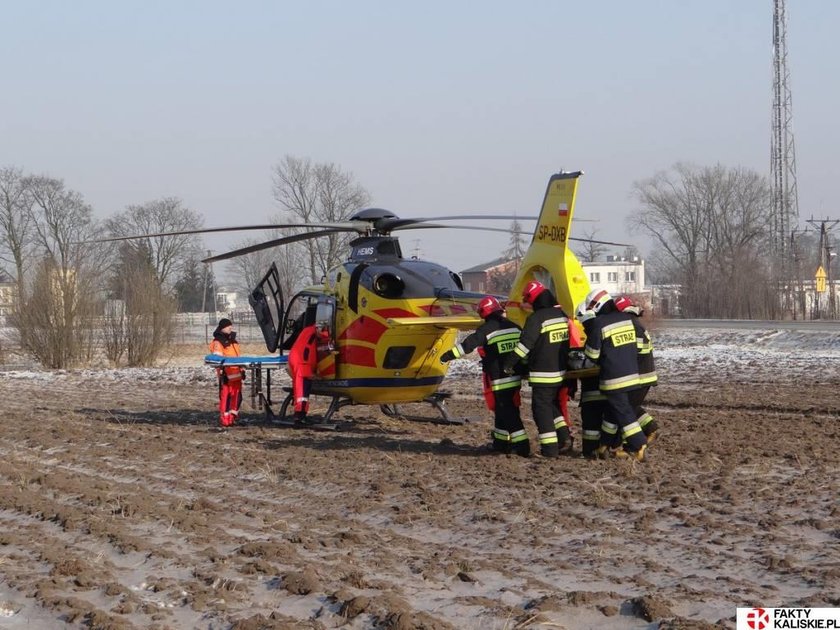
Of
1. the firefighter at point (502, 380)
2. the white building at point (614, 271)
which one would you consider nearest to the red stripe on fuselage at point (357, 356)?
the firefighter at point (502, 380)

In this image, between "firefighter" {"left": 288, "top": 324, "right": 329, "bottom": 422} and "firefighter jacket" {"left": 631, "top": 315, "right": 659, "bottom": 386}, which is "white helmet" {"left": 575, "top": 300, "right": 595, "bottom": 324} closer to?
"firefighter jacket" {"left": 631, "top": 315, "right": 659, "bottom": 386}

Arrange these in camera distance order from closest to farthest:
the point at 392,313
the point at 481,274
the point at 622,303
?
the point at 622,303, the point at 392,313, the point at 481,274

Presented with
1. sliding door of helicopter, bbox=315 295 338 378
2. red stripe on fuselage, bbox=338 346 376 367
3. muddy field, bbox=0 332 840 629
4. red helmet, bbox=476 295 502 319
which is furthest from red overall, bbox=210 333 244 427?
red helmet, bbox=476 295 502 319

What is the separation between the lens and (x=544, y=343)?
11.8 metres

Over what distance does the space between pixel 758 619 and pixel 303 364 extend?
10770 mm

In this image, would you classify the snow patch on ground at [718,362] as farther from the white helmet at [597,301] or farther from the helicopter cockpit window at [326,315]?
the white helmet at [597,301]

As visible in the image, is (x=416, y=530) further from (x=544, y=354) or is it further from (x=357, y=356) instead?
(x=357, y=356)

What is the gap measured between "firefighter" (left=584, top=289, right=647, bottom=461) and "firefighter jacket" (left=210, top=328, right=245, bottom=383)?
7.19 meters

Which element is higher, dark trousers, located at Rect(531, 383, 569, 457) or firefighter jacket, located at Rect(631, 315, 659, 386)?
firefighter jacket, located at Rect(631, 315, 659, 386)

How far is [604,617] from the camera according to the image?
20.0 feet

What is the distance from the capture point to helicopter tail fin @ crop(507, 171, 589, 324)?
11641 millimetres

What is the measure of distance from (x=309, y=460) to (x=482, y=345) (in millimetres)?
2568

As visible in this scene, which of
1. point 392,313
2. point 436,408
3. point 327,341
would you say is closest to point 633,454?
point 392,313
